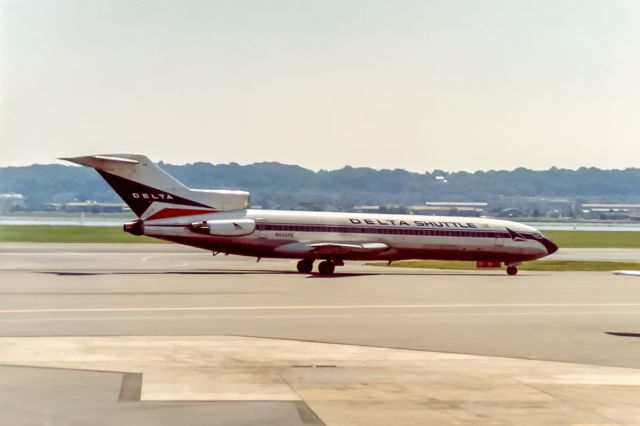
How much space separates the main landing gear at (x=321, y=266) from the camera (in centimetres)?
5044

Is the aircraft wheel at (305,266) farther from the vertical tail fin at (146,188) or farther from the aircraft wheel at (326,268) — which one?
the vertical tail fin at (146,188)

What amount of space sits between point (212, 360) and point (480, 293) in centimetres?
2124

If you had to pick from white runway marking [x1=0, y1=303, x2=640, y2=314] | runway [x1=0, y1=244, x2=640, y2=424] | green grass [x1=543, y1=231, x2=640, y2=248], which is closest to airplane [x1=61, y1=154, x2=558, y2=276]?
runway [x1=0, y1=244, x2=640, y2=424]

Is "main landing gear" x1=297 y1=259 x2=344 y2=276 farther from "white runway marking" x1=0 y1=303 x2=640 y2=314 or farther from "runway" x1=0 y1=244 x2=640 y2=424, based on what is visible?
"white runway marking" x1=0 y1=303 x2=640 y2=314

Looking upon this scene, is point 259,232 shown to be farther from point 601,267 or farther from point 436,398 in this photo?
point 436,398

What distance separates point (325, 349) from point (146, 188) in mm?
28779

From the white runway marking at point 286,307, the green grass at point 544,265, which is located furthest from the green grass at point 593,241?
the white runway marking at point 286,307

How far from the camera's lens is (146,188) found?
4881 cm

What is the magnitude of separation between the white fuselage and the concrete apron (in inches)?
1045

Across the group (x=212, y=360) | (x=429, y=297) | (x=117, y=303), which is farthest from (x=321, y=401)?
(x=429, y=297)

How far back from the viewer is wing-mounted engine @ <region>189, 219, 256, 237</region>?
161ft

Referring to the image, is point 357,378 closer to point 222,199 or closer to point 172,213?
point 172,213

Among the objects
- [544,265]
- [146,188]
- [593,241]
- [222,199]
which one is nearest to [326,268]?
[222,199]

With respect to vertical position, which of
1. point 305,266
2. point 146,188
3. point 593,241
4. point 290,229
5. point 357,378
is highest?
point 146,188
